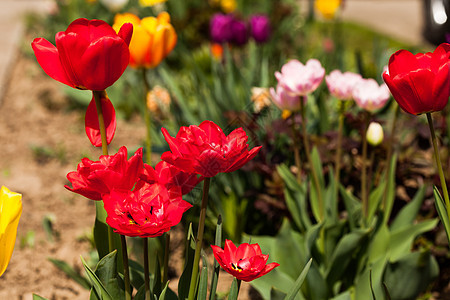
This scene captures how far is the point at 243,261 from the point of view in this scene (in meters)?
1.01

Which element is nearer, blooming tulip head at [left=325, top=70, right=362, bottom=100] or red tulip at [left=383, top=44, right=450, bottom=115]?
red tulip at [left=383, top=44, right=450, bottom=115]

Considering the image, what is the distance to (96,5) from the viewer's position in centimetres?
486

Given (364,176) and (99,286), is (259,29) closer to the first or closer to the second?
(364,176)

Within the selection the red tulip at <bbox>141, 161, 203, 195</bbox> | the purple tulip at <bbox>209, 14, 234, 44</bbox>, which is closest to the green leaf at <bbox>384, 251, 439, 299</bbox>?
the red tulip at <bbox>141, 161, 203, 195</bbox>

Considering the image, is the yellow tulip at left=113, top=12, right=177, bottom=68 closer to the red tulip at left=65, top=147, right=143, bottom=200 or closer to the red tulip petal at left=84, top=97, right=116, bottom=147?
the red tulip petal at left=84, top=97, right=116, bottom=147

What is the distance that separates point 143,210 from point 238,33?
2.30 meters

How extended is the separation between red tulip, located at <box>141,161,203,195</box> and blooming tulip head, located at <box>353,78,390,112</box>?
0.75m

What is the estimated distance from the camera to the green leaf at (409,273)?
5.09 feet

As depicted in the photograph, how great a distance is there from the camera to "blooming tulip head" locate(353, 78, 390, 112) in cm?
160

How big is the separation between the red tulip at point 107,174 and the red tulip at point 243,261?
0.67ft

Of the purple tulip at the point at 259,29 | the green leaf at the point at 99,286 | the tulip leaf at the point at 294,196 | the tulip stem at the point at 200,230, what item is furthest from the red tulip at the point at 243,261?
the purple tulip at the point at 259,29

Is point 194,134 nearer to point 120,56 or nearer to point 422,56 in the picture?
point 120,56

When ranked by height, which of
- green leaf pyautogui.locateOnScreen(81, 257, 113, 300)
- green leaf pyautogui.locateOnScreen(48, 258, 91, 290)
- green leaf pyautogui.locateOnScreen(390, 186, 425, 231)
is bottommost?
green leaf pyautogui.locateOnScreen(48, 258, 91, 290)

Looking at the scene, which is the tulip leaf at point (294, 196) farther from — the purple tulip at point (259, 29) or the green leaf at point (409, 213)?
the purple tulip at point (259, 29)
